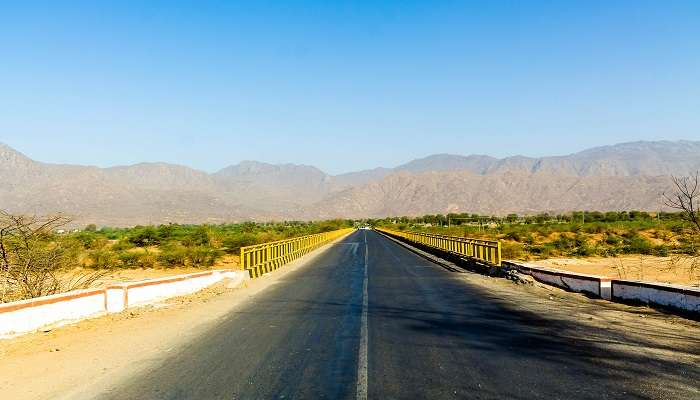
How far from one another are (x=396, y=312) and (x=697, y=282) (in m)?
12.3

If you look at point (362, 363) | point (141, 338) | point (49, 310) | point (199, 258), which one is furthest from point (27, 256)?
point (199, 258)

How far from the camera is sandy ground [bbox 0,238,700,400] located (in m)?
7.14

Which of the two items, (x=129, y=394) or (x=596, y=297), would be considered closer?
(x=129, y=394)

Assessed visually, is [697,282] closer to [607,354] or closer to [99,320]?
[607,354]

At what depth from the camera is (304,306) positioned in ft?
43.0

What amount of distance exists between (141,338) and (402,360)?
15.6 ft

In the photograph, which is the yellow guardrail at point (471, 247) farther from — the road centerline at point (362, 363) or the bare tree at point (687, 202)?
the road centerline at point (362, 363)

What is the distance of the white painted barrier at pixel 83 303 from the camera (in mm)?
9828

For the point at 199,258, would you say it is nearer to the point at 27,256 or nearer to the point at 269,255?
the point at 269,255

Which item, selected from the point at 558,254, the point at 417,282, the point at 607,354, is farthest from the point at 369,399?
the point at 558,254

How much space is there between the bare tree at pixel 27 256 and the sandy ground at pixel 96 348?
2.24 metres

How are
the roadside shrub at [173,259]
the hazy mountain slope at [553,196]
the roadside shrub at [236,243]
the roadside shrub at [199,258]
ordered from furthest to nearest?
the hazy mountain slope at [553,196]
the roadside shrub at [236,243]
the roadside shrub at [199,258]
the roadside shrub at [173,259]

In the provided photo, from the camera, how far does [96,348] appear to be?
355 inches

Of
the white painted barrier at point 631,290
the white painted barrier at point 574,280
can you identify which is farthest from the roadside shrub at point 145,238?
the white painted barrier at point 631,290
